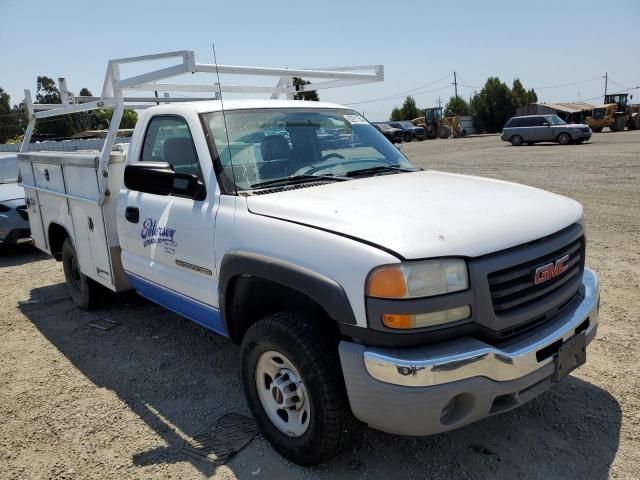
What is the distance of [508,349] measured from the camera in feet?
7.71

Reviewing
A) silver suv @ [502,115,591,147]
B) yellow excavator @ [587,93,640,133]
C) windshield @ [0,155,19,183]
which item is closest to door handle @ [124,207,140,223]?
windshield @ [0,155,19,183]

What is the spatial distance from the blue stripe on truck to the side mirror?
0.72 meters

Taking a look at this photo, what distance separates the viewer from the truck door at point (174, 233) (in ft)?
10.5

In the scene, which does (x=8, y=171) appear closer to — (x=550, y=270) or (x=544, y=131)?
(x=550, y=270)

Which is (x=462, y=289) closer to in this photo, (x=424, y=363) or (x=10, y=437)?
(x=424, y=363)

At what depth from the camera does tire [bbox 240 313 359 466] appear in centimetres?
246

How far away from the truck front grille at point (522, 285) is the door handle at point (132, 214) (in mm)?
2620

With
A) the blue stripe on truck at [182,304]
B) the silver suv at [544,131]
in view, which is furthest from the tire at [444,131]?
the blue stripe on truck at [182,304]

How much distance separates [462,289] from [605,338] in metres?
2.37

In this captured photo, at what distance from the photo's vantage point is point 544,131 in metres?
26.4

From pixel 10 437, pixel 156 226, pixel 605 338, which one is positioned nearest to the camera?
pixel 10 437

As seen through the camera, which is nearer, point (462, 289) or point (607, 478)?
point (462, 289)

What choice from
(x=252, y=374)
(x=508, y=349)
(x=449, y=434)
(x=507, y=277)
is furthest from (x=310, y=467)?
(x=507, y=277)

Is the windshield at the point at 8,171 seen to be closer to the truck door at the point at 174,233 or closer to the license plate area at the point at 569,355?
the truck door at the point at 174,233
